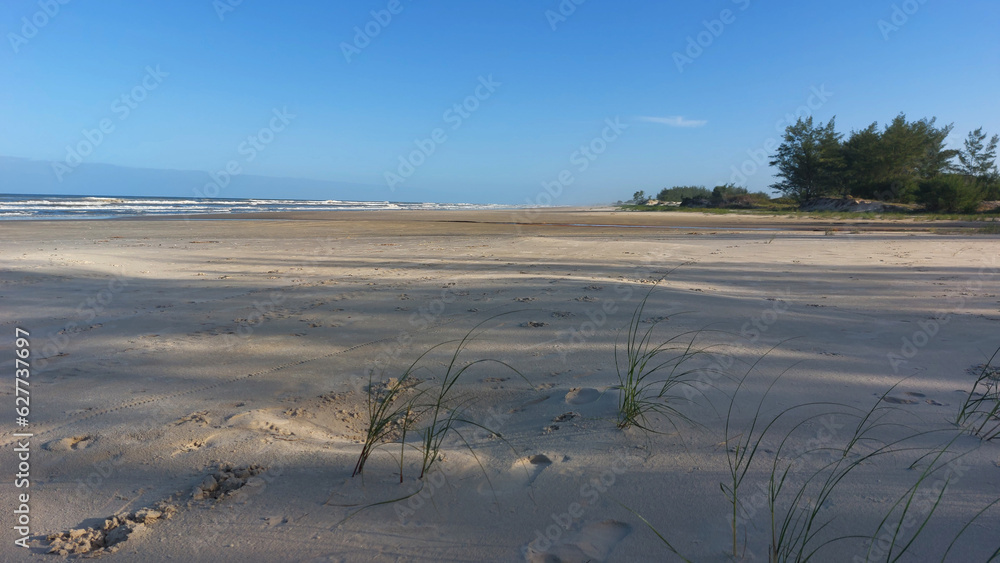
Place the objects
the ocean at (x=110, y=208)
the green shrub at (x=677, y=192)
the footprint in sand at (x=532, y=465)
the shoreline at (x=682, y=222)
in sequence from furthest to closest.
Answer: the green shrub at (x=677, y=192), the ocean at (x=110, y=208), the shoreline at (x=682, y=222), the footprint in sand at (x=532, y=465)

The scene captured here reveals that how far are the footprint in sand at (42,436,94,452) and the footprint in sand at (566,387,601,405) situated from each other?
2.07 metres

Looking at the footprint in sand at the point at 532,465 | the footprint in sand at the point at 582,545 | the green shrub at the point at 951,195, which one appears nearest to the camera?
the footprint in sand at the point at 582,545

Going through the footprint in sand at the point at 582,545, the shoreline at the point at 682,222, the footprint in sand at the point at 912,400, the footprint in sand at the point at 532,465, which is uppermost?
the shoreline at the point at 682,222

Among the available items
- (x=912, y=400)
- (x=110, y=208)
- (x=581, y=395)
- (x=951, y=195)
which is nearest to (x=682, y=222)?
(x=951, y=195)

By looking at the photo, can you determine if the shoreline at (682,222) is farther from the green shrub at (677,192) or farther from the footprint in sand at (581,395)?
the green shrub at (677,192)

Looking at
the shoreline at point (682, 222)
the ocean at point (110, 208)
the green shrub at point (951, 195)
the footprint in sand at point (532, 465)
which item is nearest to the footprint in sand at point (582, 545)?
the footprint in sand at point (532, 465)

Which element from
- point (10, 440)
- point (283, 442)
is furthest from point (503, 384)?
point (10, 440)

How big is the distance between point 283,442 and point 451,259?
6.06 metres

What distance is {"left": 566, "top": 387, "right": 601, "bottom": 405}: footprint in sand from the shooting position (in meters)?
2.56

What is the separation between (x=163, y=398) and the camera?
265 centimetres

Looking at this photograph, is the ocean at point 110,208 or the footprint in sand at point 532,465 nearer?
the footprint in sand at point 532,465

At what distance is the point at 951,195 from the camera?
24797mm

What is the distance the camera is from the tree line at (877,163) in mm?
30703

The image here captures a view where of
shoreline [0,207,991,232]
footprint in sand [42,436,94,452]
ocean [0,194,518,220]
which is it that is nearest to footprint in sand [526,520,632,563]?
footprint in sand [42,436,94,452]
